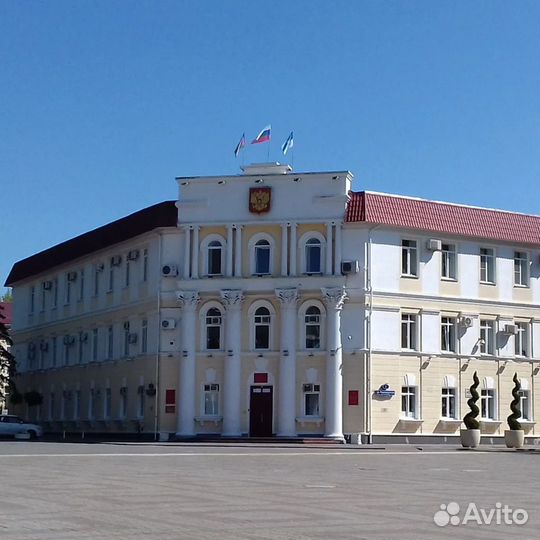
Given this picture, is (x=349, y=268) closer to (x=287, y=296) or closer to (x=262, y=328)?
(x=287, y=296)

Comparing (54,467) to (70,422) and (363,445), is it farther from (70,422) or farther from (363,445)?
(70,422)

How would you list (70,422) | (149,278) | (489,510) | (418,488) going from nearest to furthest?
(489,510)
(418,488)
(149,278)
(70,422)

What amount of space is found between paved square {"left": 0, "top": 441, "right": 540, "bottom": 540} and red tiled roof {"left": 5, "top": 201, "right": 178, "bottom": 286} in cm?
2444

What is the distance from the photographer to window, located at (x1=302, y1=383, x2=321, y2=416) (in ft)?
163

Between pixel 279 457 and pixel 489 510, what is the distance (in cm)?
1927

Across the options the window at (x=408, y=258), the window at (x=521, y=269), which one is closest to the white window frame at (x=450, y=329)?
the window at (x=408, y=258)

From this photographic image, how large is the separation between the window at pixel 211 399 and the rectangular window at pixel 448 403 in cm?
1090

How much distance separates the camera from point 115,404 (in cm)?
5706

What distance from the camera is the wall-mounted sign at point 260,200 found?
50844mm

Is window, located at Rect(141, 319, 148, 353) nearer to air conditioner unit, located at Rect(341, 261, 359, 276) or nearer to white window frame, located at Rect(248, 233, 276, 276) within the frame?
white window frame, located at Rect(248, 233, 276, 276)

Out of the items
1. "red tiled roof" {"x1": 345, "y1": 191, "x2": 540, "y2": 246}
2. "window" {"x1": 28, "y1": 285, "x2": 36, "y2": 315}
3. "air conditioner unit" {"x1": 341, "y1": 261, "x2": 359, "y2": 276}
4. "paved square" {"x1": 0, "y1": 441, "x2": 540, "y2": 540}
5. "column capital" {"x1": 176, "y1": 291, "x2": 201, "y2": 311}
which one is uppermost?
"red tiled roof" {"x1": 345, "y1": 191, "x2": 540, "y2": 246}

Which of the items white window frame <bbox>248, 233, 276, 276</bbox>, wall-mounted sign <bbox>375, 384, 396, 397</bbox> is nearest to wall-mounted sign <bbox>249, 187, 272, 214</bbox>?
white window frame <bbox>248, 233, 276, 276</bbox>

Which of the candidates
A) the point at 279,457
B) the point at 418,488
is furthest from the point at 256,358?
the point at 418,488

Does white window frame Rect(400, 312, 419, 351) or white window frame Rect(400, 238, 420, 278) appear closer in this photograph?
white window frame Rect(400, 312, 419, 351)
